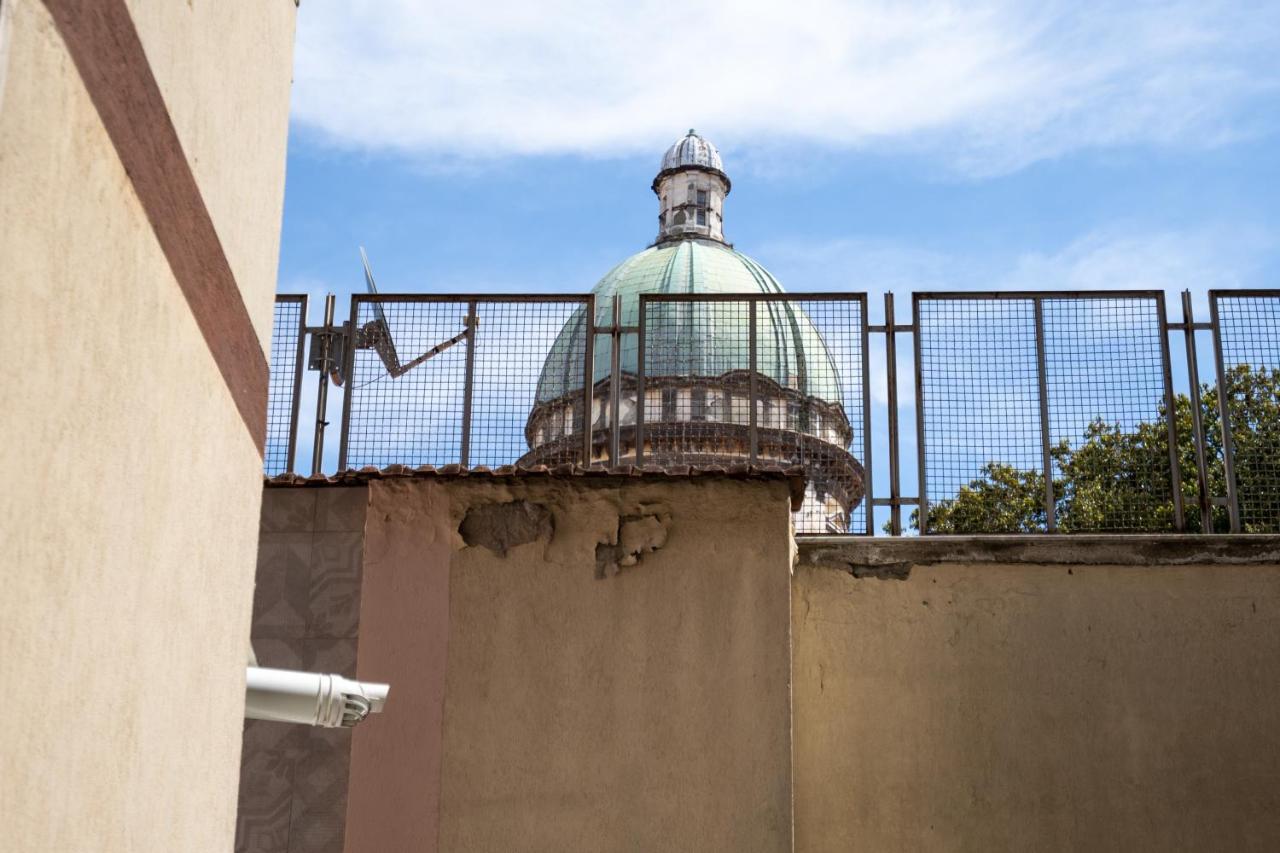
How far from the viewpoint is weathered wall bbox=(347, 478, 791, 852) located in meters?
9.24

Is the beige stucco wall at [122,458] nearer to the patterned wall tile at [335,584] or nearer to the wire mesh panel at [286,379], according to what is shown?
the patterned wall tile at [335,584]

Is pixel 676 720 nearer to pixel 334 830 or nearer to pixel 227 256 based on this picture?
pixel 334 830

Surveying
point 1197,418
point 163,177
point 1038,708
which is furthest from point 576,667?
point 163,177

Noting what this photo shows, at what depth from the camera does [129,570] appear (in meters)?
4.77

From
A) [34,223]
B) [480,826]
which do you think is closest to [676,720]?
[480,826]

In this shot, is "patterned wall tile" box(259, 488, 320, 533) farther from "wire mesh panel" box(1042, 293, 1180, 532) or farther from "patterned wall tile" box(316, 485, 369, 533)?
"wire mesh panel" box(1042, 293, 1180, 532)

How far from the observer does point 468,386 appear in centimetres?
1093

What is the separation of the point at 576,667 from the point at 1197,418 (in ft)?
14.8

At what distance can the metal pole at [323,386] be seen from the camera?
10.8 meters

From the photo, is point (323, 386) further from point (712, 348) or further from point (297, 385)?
point (712, 348)

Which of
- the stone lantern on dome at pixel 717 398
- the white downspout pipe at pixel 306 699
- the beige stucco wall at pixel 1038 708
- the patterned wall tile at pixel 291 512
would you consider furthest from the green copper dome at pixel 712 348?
the white downspout pipe at pixel 306 699

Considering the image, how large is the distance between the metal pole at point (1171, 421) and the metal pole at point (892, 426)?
1623 millimetres

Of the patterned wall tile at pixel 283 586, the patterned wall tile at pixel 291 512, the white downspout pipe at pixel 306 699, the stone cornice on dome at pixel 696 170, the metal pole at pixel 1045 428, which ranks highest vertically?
the stone cornice on dome at pixel 696 170

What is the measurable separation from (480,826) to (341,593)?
1.61 meters
